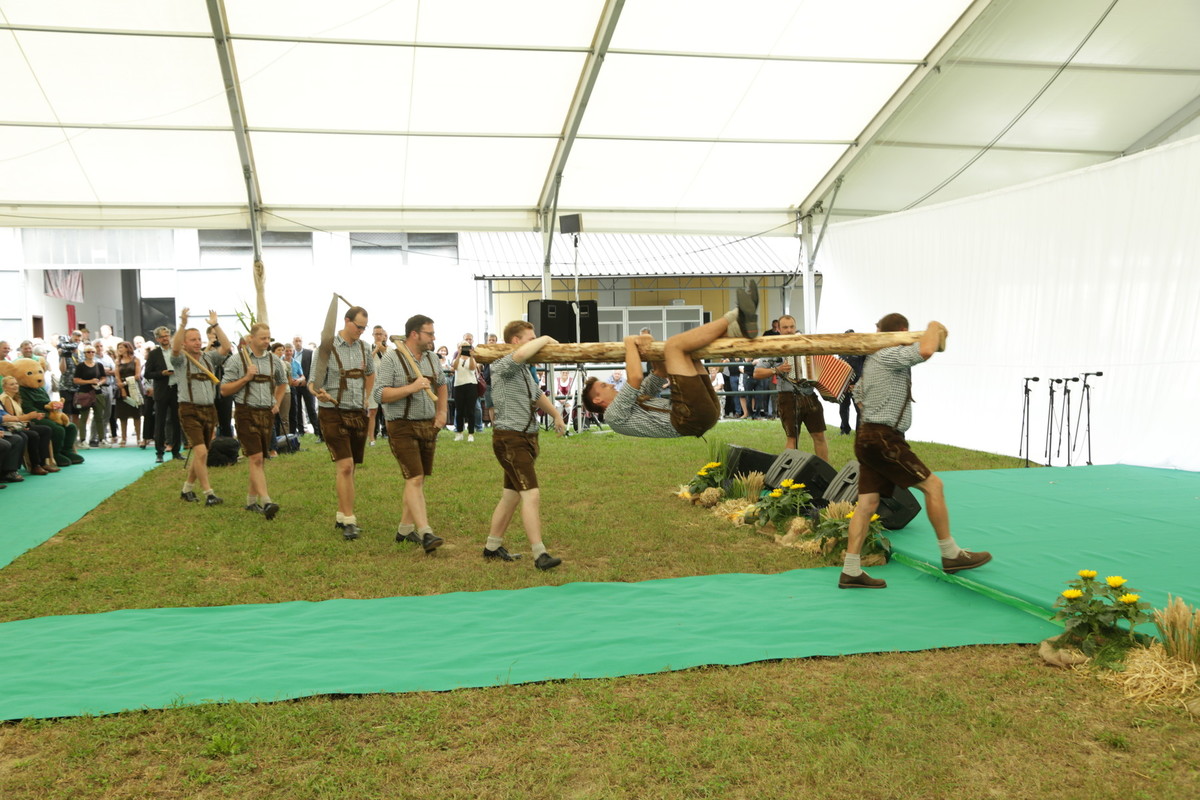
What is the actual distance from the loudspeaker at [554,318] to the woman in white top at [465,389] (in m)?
1.33

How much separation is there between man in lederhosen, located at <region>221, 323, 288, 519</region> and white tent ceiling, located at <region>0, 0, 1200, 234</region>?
5.25 metres

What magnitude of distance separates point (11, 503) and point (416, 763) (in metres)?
8.14

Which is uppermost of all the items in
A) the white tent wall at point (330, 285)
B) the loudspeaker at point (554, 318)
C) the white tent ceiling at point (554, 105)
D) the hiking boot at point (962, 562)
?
the white tent ceiling at point (554, 105)

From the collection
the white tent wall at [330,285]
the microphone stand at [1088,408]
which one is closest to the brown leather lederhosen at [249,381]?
the microphone stand at [1088,408]

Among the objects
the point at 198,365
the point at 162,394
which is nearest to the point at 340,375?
the point at 198,365

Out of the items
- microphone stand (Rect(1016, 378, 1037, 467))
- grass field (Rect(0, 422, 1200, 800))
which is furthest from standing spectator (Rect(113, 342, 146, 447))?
microphone stand (Rect(1016, 378, 1037, 467))

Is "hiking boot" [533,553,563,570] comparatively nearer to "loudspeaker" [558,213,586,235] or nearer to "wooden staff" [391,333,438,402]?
"wooden staff" [391,333,438,402]

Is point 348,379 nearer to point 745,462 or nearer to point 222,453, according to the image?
point 745,462

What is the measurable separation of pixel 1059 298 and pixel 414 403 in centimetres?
923

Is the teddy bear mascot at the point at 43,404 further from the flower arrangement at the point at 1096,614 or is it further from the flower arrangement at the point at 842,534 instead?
the flower arrangement at the point at 1096,614

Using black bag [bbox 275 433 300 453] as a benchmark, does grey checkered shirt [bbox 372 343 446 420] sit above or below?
above

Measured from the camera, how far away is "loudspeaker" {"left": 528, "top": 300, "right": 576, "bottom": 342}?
47.1 ft

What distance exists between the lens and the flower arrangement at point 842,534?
20.2ft

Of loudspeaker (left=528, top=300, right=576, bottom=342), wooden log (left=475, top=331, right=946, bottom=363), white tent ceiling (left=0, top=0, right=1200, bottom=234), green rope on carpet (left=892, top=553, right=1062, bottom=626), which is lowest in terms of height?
green rope on carpet (left=892, top=553, right=1062, bottom=626)
